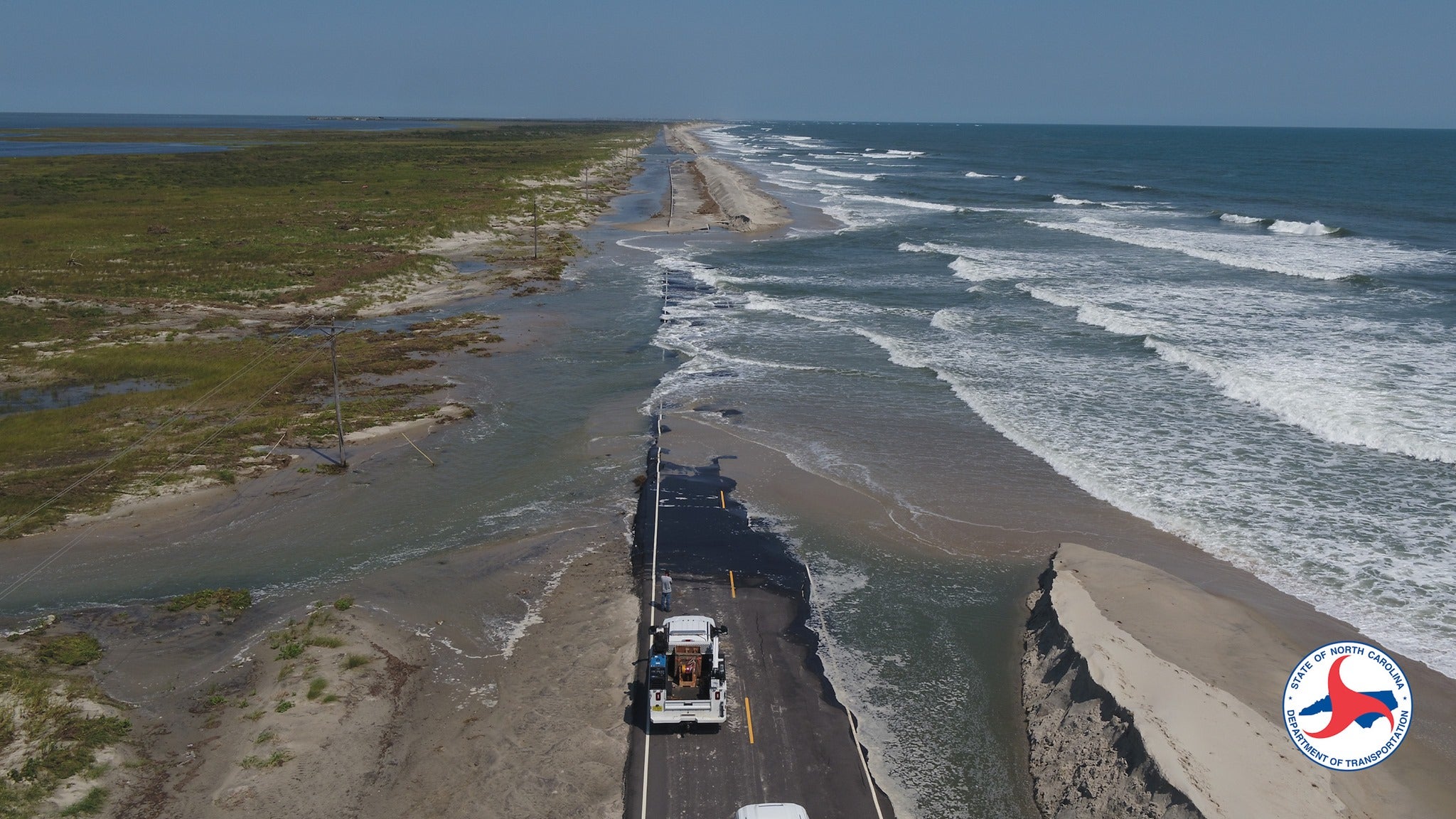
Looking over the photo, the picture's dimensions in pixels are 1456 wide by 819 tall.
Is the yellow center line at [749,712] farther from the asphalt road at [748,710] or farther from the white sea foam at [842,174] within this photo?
the white sea foam at [842,174]

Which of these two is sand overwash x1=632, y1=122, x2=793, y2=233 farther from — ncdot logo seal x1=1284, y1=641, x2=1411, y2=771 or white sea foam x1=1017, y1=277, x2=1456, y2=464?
ncdot logo seal x1=1284, y1=641, x2=1411, y2=771

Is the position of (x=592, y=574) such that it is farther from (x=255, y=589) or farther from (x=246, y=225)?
(x=246, y=225)

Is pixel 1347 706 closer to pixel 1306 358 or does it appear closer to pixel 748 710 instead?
pixel 748 710

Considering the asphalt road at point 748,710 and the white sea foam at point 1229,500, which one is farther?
the white sea foam at point 1229,500

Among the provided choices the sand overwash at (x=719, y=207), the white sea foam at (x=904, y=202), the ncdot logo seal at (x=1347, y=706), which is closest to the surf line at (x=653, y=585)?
the ncdot logo seal at (x=1347, y=706)

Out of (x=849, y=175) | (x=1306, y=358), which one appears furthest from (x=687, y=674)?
(x=849, y=175)

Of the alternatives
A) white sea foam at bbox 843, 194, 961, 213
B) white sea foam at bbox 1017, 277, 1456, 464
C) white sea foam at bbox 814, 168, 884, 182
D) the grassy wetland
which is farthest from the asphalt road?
white sea foam at bbox 814, 168, 884, 182
